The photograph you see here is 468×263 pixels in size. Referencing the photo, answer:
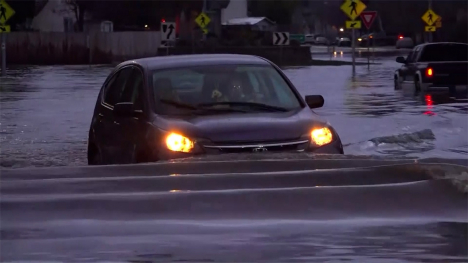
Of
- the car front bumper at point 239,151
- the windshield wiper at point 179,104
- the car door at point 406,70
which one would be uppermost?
the windshield wiper at point 179,104

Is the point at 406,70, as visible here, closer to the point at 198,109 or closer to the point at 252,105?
the point at 252,105

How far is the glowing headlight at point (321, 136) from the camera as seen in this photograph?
326 inches

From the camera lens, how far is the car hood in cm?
794

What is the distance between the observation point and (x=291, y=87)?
30.5 feet

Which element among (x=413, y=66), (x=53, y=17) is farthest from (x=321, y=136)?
(x=53, y=17)

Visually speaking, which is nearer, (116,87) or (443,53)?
(116,87)

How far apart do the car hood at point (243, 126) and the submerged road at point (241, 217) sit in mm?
3149

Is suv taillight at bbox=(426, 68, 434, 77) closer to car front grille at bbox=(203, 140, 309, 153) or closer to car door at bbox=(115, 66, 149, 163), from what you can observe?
car door at bbox=(115, 66, 149, 163)

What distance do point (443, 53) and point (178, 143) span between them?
1949 cm

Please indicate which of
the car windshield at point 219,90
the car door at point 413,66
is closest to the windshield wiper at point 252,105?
A: the car windshield at point 219,90

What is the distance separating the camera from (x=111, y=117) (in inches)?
375

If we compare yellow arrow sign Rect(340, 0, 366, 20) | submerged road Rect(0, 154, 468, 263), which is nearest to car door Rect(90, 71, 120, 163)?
submerged road Rect(0, 154, 468, 263)

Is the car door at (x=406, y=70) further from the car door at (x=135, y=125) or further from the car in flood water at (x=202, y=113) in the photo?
the car door at (x=135, y=125)

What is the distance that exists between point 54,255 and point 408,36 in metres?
83.3
